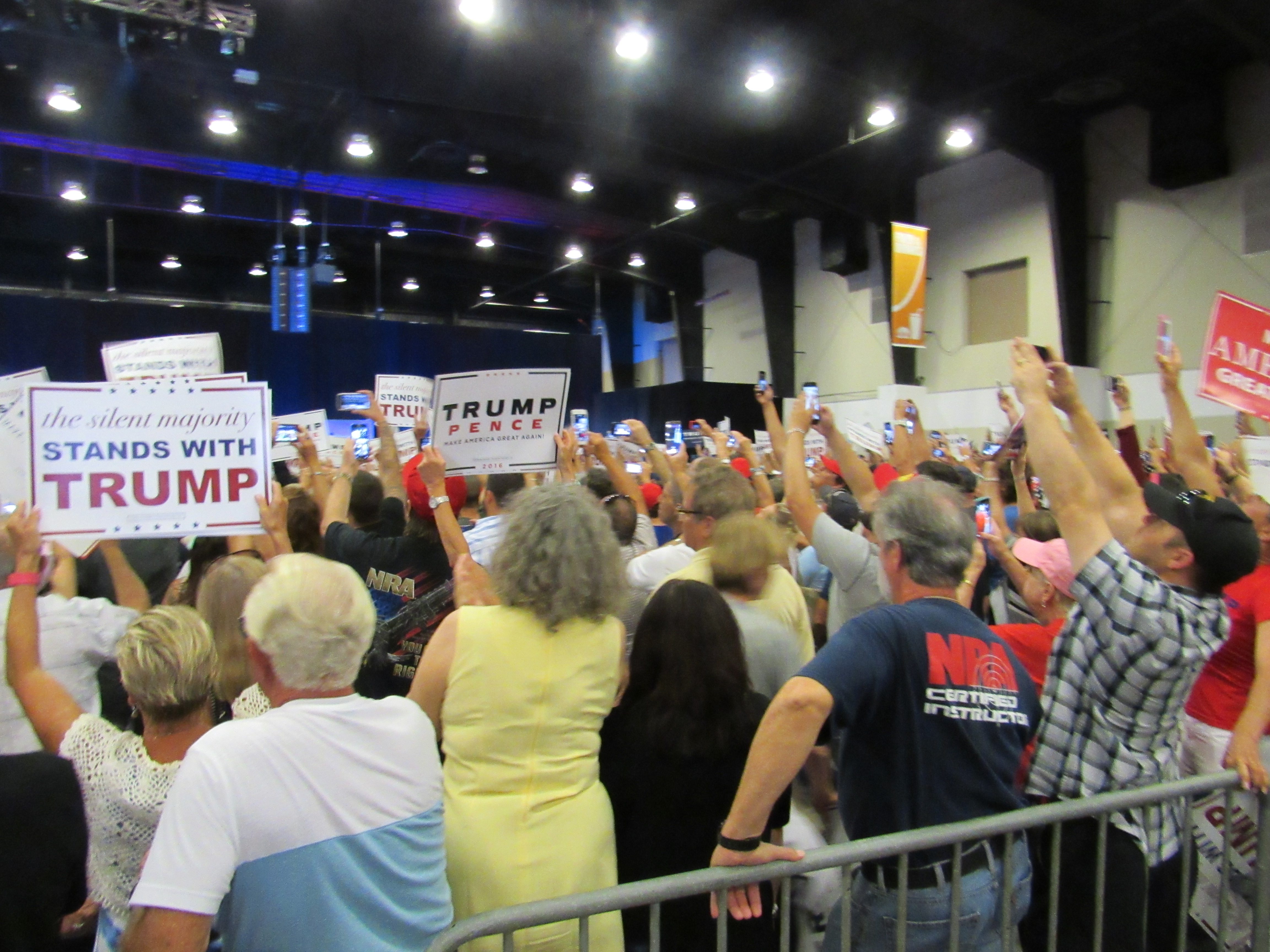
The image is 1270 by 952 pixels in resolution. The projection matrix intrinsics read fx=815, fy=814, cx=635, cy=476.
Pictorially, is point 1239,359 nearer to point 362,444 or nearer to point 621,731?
point 621,731

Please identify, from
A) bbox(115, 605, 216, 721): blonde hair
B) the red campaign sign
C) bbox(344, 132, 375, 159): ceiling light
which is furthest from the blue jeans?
bbox(344, 132, 375, 159): ceiling light

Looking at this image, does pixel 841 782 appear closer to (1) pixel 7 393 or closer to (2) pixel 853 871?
(2) pixel 853 871

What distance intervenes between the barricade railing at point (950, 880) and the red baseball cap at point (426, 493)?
1702 millimetres

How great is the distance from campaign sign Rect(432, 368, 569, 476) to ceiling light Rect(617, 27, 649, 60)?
6433 millimetres

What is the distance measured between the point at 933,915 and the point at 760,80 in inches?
384

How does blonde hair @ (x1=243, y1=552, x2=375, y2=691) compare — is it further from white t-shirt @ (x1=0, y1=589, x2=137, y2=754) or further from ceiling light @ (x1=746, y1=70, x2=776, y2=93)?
ceiling light @ (x1=746, y1=70, x2=776, y2=93)

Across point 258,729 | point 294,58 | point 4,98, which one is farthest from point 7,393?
point 4,98

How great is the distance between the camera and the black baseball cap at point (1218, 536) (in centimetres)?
196

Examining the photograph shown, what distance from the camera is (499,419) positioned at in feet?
11.1

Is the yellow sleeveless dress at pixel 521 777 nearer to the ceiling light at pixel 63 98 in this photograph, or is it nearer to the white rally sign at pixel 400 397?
the white rally sign at pixel 400 397

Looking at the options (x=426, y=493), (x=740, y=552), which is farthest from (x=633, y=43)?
(x=740, y=552)

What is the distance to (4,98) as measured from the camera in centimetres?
1055

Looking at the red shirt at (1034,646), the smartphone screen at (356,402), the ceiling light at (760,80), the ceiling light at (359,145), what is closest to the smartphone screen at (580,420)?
the smartphone screen at (356,402)

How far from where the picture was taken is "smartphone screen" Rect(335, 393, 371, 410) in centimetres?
380
